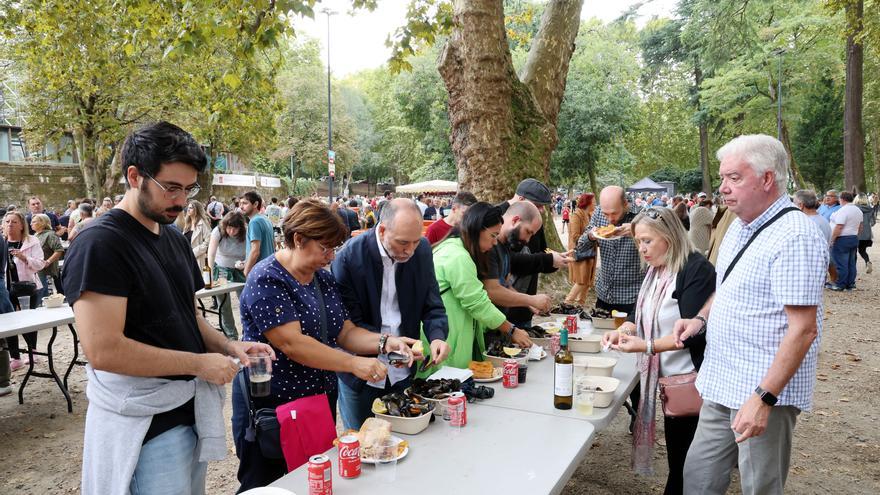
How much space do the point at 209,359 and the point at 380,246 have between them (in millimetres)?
1145

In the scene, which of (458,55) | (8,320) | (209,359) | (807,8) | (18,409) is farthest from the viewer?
(807,8)

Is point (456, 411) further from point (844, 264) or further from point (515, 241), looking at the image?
point (844, 264)

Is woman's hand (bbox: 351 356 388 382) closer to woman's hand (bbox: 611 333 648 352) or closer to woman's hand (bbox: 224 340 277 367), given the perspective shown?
woman's hand (bbox: 224 340 277 367)

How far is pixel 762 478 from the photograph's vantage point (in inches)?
81.8

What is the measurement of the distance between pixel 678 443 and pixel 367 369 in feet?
5.79

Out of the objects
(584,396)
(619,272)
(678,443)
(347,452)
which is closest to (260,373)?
(347,452)

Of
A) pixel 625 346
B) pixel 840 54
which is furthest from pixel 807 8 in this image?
pixel 625 346

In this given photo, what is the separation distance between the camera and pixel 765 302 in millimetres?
2023

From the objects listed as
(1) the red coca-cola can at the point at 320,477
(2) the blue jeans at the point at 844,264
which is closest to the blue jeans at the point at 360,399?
(1) the red coca-cola can at the point at 320,477

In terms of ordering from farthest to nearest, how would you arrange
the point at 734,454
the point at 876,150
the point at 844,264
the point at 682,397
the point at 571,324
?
the point at 876,150
the point at 844,264
the point at 571,324
the point at 682,397
the point at 734,454

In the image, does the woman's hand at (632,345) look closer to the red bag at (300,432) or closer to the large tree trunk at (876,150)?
the red bag at (300,432)

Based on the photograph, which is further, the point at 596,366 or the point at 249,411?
the point at 596,366

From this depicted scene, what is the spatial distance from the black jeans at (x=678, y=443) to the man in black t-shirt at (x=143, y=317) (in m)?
2.22

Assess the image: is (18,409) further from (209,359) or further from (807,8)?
(807,8)
